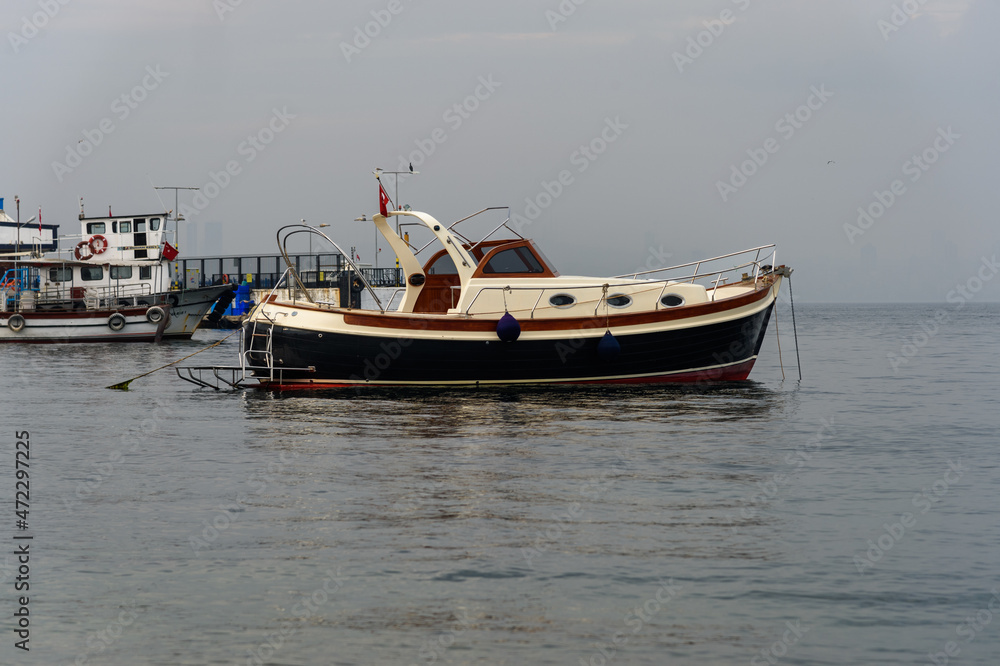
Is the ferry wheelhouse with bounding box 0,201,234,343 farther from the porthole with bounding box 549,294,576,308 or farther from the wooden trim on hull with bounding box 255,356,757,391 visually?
the porthole with bounding box 549,294,576,308

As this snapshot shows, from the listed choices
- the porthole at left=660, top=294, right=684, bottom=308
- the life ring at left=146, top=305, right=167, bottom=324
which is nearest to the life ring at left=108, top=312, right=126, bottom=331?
the life ring at left=146, top=305, right=167, bottom=324

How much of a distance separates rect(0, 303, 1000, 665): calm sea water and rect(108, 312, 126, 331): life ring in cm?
2785

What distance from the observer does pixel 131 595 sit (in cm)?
738

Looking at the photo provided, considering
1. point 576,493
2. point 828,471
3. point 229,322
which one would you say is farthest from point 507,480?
point 229,322

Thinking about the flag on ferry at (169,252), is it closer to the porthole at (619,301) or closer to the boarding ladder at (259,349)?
the boarding ladder at (259,349)

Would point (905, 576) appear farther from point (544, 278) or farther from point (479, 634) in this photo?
point (544, 278)

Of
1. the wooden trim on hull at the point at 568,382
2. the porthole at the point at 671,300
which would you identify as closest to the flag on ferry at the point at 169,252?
the wooden trim on hull at the point at 568,382

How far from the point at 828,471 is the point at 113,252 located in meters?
43.2

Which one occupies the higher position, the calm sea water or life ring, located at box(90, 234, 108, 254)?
life ring, located at box(90, 234, 108, 254)

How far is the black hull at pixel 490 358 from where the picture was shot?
20.2m

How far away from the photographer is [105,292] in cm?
4738

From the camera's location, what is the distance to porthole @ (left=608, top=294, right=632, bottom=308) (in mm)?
20688

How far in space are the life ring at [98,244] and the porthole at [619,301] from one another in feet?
115

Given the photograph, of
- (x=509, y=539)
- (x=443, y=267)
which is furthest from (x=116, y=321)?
(x=509, y=539)
